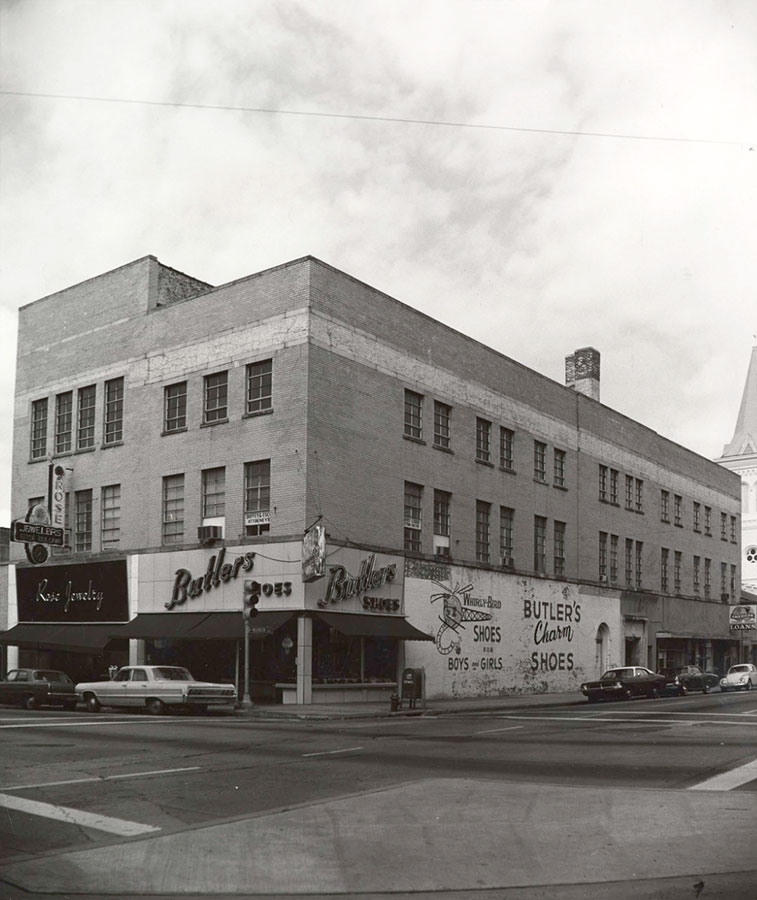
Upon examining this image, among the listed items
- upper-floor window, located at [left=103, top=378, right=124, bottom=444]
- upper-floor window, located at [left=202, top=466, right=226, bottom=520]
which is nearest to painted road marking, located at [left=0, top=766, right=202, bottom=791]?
upper-floor window, located at [left=202, top=466, right=226, bottom=520]

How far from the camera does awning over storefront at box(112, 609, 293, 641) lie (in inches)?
1268

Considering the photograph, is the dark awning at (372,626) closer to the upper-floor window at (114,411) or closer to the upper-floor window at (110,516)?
the upper-floor window at (110,516)

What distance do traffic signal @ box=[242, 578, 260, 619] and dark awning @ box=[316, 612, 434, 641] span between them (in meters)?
2.27

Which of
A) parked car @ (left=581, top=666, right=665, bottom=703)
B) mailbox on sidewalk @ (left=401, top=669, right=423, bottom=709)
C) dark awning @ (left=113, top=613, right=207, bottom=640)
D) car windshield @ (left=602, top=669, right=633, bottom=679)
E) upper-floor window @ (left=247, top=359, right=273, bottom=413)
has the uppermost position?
upper-floor window @ (left=247, top=359, right=273, bottom=413)

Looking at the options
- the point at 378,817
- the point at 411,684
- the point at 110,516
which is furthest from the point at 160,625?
the point at 378,817

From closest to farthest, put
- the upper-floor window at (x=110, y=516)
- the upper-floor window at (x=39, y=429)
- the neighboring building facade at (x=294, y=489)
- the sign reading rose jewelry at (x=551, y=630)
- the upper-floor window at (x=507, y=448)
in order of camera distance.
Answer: the neighboring building facade at (x=294, y=489) → the upper-floor window at (x=110, y=516) → the upper-floor window at (x=39, y=429) → the upper-floor window at (x=507, y=448) → the sign reading rose jewelry at (x=551, y=630)

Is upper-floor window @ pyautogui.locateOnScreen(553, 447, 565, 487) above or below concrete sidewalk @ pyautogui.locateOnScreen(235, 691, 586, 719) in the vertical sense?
above

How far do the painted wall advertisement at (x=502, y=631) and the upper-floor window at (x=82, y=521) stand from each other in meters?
12.4

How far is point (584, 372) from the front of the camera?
55.3 metres

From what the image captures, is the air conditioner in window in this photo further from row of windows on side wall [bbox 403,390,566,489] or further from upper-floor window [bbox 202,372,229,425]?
row of windows on side wall [bbox 403,390,566,489]

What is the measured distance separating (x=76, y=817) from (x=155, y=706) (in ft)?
61.0

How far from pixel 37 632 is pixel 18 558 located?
3.86 m

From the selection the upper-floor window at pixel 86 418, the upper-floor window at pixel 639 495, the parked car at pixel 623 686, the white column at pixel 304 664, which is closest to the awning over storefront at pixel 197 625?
the white column at pixel 304 664

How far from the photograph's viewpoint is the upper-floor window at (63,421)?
136 feet
